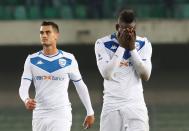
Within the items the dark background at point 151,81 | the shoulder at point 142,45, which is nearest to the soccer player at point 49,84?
the shoulder at point 142,45

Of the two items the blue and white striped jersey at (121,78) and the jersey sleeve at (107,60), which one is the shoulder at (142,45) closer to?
the blue and white striped jersey at (121,78)

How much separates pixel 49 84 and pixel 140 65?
3.68ft

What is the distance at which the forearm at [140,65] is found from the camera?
5992mm

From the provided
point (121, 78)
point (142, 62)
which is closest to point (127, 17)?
point (142, 62)

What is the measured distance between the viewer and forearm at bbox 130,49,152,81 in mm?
5992

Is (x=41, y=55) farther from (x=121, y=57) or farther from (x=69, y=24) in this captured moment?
(x=69, y=24)

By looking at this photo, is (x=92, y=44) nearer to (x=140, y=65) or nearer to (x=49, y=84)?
(x=49, y=84)

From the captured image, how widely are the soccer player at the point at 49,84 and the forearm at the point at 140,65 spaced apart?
975 mm

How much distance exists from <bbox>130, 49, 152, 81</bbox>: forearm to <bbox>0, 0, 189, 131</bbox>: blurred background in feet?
29.8

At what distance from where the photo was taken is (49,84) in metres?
6.79

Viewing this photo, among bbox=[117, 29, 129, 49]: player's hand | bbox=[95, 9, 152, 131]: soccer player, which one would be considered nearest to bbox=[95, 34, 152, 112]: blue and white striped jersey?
bbox=[95, 9, 152, 131]: soccer player

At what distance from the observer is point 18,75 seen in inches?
701

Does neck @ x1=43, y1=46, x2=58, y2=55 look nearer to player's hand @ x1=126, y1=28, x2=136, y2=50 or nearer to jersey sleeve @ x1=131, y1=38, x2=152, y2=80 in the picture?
jersey sleeve @ x1=131, y1=38, x2=152, y2=80

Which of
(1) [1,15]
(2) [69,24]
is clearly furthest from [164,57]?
(1) [1,15]
